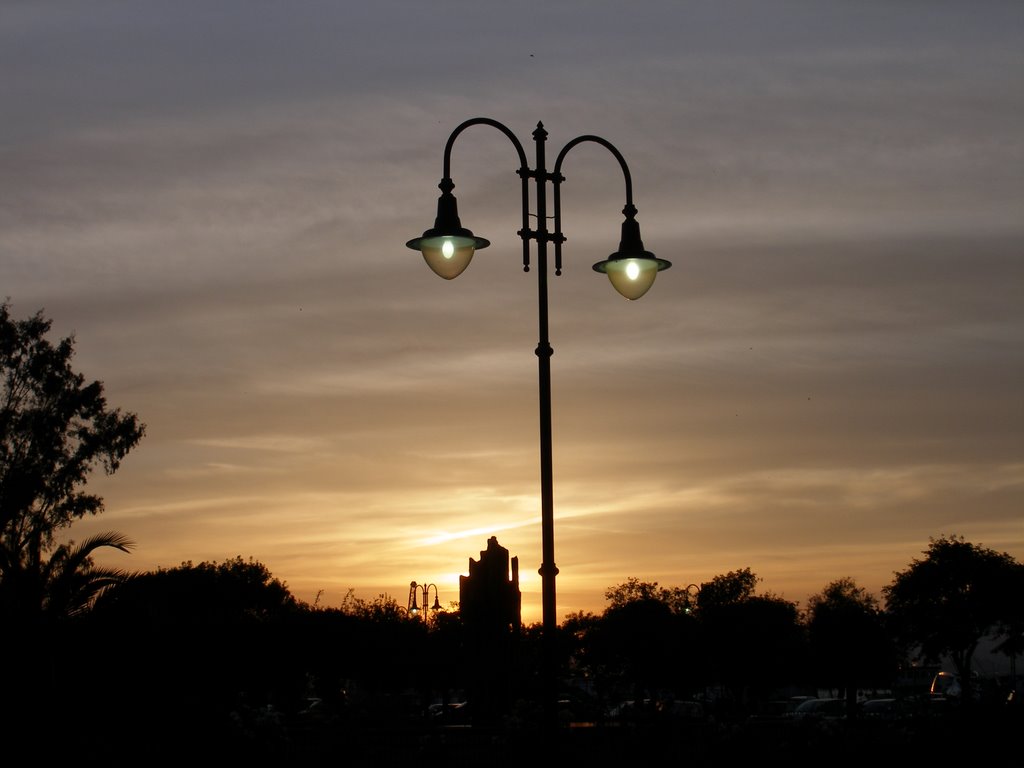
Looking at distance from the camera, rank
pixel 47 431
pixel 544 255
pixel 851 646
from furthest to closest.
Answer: pixel 851 646, pixel 47 431, pixel 544 255

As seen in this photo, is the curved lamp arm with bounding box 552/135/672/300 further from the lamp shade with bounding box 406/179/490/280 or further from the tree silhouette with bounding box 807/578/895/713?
the tree silhouette with bounding box 807/578/895/713

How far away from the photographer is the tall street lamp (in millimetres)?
12523

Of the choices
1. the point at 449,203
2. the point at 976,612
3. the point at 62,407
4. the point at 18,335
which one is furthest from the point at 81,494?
the point at 976,612

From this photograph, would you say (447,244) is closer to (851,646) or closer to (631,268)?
(631,268)

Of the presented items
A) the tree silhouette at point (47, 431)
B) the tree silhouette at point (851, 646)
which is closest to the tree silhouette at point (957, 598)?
the tree silhouette at point (851, 646)

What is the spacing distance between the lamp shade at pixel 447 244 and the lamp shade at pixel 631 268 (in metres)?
1.49

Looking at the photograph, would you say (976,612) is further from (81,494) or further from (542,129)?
(542,129)

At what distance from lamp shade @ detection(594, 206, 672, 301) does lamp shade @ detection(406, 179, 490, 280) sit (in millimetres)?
1490

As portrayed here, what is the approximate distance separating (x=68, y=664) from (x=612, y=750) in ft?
30.0

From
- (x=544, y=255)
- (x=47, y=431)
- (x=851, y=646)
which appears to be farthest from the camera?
(x=851, y=646)

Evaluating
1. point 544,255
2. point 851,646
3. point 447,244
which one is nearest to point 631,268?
point 544,255

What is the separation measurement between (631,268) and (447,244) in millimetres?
2124

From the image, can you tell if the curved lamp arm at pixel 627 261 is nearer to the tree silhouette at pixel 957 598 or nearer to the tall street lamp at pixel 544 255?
the tall street lamp at pixel 544 255

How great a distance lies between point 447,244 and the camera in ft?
42.7
